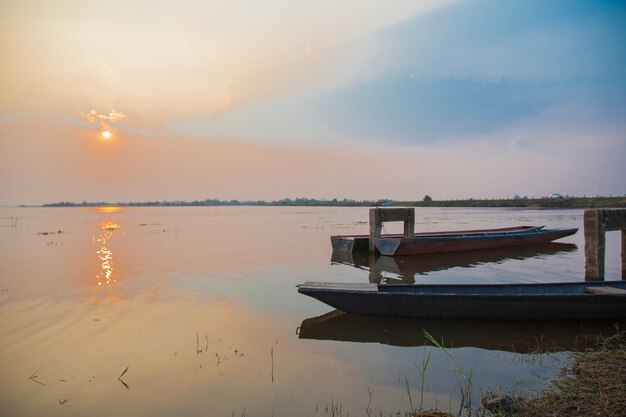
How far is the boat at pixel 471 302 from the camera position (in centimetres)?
833

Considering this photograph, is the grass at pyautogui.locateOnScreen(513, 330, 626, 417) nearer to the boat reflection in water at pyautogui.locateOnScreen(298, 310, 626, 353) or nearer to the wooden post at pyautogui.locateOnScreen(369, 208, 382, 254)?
the boat reflection in water at pyautogui.locateOnScreen(298, 310, 626, 353)

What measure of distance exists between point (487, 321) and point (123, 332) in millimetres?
7891

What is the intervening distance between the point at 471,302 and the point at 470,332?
0.65 meters

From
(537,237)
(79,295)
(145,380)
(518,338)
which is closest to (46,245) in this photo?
(79,295)

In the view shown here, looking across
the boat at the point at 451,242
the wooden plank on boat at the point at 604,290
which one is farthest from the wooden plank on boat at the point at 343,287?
the boat at the point at 451,242

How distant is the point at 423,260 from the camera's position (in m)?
18.6

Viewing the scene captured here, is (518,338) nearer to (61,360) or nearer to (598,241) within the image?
(598,241)

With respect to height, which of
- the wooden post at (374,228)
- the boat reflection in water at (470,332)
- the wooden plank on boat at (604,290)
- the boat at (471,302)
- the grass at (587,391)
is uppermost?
the wooden post at (374,228)

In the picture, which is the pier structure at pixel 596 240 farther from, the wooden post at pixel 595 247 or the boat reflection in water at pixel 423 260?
the boat reflection in water at pixel 423 260

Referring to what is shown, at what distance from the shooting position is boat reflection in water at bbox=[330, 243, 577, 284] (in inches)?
617

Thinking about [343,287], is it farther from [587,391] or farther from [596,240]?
[596,240]

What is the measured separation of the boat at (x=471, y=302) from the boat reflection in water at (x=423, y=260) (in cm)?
534

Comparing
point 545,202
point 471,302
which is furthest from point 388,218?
point 545,202

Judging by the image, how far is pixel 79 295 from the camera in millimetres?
11766
